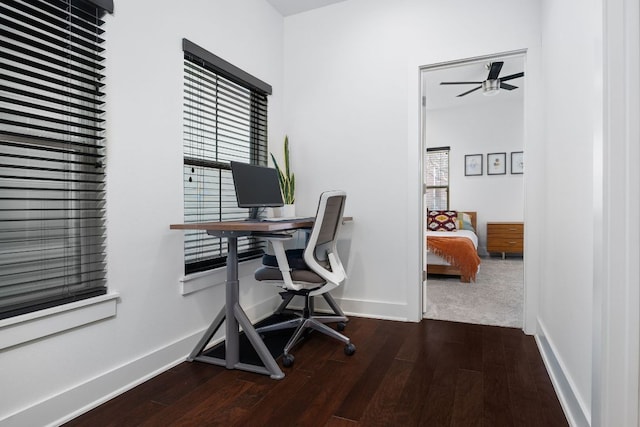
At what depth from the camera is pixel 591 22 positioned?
1.38m

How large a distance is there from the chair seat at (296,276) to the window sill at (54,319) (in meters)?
0.84

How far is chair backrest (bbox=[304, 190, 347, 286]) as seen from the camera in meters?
2.16

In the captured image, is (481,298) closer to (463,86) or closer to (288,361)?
(288,361)

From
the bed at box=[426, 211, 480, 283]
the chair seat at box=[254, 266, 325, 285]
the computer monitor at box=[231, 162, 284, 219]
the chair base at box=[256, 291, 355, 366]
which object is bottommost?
the chair base at box=[256, 291, 355, 366]

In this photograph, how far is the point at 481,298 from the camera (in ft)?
12.0

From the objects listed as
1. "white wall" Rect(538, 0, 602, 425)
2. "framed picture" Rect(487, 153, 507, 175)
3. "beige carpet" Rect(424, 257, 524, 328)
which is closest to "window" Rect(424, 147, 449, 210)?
"framed picture" Rect(487, 153, 507, 175)

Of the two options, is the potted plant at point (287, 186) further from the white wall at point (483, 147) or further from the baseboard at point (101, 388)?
the white wall at point (483, 147)

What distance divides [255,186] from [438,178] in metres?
5.14

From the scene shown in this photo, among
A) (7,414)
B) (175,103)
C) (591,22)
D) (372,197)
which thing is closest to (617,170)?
(591,22)

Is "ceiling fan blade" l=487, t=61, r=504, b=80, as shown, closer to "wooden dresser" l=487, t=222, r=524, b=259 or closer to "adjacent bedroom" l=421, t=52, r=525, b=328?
"adjacent bedroom" l=421, t=52, r=525, b=328

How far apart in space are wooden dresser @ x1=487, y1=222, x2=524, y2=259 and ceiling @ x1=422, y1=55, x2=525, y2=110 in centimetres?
210

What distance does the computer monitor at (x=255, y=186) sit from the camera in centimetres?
225

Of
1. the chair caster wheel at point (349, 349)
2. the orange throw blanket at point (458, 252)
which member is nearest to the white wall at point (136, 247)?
the chair caster wheel at point (349, 349)

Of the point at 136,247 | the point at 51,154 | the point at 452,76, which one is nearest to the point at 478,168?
the point at 452,76
